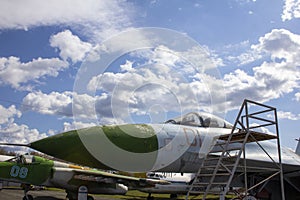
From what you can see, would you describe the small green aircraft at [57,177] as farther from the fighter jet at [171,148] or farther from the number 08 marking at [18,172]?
the fighter jet at [171,148]

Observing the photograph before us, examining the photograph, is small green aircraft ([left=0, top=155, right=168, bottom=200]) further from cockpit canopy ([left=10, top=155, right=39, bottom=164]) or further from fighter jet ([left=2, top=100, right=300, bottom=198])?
fighter jet ([left=2, top=100, right=300, bottom=198])

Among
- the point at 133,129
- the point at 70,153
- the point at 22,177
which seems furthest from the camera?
the point at 22,177

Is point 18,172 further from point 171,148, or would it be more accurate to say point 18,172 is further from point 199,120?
point 199,120

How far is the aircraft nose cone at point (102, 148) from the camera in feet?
30.7

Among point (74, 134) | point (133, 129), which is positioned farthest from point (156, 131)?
point (74, 134)

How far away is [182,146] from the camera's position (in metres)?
10.8

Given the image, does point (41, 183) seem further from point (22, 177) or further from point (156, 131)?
point (156, 131)

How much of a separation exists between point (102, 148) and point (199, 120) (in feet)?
14.1

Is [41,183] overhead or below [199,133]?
below

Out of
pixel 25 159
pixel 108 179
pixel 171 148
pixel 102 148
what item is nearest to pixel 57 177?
pixel 25 159

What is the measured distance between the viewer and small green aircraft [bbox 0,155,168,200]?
13781 mm

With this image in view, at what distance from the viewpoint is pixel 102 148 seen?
9477 mm

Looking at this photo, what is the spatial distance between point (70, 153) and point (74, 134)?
570mm

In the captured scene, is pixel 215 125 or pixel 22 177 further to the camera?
pixel 22 177
